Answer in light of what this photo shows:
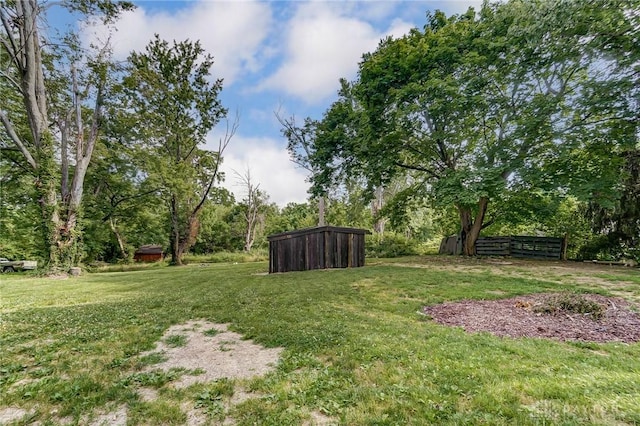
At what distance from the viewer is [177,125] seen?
22.1 m

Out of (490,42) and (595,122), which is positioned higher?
(490,42)

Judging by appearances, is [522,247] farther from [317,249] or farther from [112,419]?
[112,419]

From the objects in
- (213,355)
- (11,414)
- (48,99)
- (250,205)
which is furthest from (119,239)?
(11,414)

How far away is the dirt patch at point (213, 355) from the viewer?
9.87 ft

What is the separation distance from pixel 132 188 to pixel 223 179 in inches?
277

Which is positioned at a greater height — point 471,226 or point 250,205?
point 250,205

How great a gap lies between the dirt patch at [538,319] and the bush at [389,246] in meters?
13.8

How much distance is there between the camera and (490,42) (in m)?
11.0

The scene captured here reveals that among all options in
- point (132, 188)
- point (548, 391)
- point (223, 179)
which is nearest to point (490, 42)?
point (548, 391)

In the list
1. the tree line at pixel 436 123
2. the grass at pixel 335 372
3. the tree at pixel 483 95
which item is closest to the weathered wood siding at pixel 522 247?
the tree line at pixel 436 123

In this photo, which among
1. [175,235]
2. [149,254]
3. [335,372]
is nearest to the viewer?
[335,372]

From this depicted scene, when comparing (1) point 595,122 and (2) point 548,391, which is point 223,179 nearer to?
(1) point 595,122

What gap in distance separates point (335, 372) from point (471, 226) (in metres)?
14.7

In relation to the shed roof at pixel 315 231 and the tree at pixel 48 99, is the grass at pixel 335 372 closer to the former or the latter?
the shed roof at pixel 315 231
